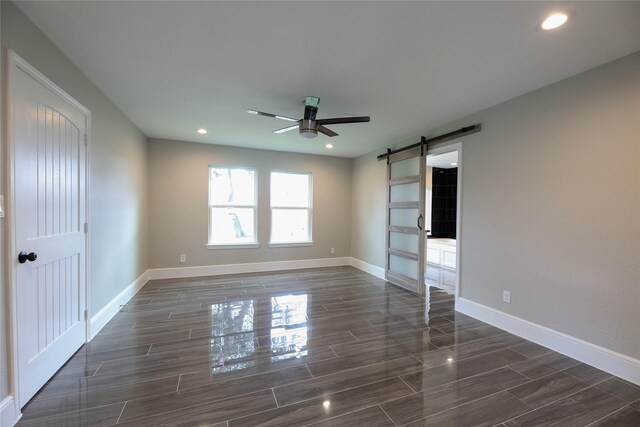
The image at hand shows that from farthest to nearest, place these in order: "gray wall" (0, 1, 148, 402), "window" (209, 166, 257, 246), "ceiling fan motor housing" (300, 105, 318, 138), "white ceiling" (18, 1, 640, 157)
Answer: "window" (209, 166, 257, 246)
"ceiling fan motor housing" (300, 105, 318, 138)
"gray wall" (0, 1, 148, 402)
"white ceiling" (18, 1, 640, 157)

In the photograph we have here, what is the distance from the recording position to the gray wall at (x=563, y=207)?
2.12 m

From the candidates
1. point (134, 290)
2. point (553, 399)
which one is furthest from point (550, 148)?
point (134, 290)

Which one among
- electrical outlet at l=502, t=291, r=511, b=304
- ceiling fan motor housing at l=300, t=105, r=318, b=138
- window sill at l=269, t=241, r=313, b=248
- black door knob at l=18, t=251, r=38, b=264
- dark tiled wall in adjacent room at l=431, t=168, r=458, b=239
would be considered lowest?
electrical outlet at l=502, t=291, r=511, b=304

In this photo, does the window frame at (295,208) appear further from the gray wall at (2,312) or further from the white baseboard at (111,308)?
the gray wall at (2,312)

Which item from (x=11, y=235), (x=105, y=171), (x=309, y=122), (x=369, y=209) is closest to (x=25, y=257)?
(x=11, y=235)

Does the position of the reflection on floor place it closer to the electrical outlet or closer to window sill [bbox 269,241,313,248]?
the electrical outlet

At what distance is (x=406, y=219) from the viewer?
4.52 metres

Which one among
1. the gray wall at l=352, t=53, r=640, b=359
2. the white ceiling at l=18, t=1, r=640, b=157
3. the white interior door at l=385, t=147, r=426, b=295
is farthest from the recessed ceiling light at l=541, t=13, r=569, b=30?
the white interior door at l=385, t=147, r=426, b=295

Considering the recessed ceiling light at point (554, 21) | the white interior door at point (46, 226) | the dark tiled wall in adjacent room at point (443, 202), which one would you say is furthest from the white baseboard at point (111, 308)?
the dark tiled wall in adjacent room at point (443, 202)

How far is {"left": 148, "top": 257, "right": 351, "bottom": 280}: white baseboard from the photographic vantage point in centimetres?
495

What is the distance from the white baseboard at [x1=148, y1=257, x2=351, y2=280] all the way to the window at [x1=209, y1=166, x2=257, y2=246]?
0.47m

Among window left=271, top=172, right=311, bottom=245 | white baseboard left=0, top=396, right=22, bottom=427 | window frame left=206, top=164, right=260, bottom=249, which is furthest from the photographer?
window left=271, top=172, right=311, bottom=245

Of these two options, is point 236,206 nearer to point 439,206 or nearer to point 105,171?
point 105,171

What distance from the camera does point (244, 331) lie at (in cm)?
287
